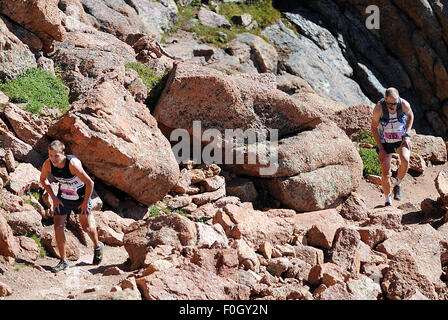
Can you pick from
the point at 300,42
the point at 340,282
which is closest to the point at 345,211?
the point at 340,282

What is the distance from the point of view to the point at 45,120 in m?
11.1

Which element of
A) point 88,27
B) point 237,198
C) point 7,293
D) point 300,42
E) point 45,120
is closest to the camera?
point 7,293

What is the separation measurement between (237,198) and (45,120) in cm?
422

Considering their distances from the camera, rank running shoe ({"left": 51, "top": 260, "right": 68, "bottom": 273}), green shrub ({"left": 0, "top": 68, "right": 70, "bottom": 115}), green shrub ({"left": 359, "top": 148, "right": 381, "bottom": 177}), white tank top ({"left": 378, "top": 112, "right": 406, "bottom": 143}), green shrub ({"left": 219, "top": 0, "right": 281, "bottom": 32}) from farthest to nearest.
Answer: green shrub ({"left": 219, "top": 0, "right": 281, "bottom": 32}) < green shrub ({"left": 359, "top": 148, "right": 381, "bottom": 177}) < green shrub ({"left": 0, "top": 68, "right": 70, "bottom": 115}) < white tank top ({"left": 378, "top": 112, "right": 406, "bottom": 143}) < running shoe ({"left": 51, "top": 260, "right": 68, "bottom": 273})

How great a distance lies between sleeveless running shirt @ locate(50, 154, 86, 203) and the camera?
8344 mm

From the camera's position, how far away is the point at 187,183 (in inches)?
469

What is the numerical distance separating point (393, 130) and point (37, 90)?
748cm

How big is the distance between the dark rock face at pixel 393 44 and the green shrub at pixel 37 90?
14.5 meters

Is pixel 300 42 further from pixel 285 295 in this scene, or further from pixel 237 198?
pixel 285 295

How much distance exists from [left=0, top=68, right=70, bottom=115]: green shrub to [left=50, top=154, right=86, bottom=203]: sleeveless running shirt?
3285 mm

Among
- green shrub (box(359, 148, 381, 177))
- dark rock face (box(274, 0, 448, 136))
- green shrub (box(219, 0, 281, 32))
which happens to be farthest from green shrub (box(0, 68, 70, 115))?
dark rock face (box(274, 0, 448, 136))

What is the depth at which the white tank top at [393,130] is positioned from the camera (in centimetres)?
1121

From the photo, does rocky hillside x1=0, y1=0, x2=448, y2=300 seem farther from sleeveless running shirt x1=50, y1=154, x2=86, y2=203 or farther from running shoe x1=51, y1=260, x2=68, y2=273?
sleeveless running shirt x1=50, y1=154, x2=86, y2=203

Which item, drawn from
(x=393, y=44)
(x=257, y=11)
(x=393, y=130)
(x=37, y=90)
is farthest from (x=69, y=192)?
(x=393, y=44)
